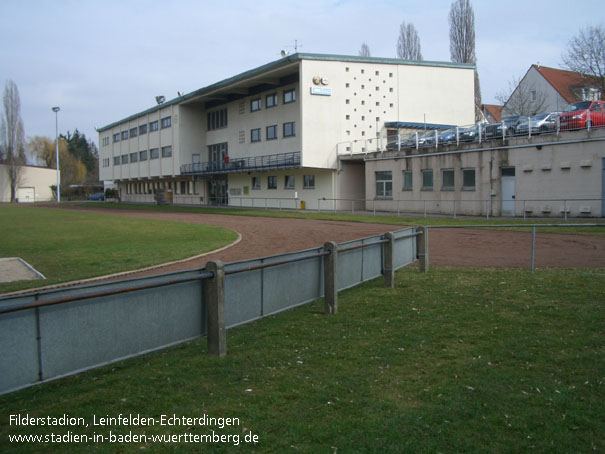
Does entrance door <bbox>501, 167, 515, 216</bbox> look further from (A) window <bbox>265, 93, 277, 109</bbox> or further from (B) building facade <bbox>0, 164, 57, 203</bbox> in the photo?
(B) building facade <bbox>0, 164, 57, 203</bbox>

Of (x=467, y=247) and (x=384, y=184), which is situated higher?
(x=384, y=184)

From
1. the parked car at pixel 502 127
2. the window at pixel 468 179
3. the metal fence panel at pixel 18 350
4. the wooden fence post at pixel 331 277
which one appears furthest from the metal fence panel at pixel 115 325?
the window at pixel 468 179

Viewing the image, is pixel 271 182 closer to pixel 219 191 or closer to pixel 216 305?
pixel 219 191

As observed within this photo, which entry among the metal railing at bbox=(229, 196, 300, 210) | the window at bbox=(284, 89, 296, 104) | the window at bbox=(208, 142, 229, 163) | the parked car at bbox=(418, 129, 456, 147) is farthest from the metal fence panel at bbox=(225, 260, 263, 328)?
the window at bbox=(208, 142, 229, 163)

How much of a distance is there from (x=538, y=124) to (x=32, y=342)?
29942 millimetres

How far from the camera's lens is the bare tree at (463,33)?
5472 cm

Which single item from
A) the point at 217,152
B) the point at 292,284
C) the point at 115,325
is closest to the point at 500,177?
the point at 292,284

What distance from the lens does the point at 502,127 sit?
31047 millimetres

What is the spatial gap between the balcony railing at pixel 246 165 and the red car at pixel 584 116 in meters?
19.9

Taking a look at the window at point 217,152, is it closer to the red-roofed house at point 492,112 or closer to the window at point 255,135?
the window at point 255,135

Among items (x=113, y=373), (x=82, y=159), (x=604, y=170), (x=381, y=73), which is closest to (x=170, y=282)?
(x=113, y=373)

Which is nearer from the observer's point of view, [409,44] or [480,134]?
[480,134]

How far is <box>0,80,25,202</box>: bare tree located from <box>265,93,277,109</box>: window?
5535cm

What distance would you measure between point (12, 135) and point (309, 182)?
61383 mm
